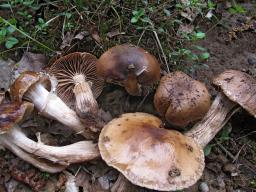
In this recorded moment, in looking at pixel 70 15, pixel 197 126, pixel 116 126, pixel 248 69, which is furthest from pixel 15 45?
pixel 248 69

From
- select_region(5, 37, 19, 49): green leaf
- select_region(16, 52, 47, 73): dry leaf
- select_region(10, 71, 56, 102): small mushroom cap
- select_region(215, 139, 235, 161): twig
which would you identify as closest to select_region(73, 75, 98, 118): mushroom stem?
select_region(10, 71, 56, 102): small mushroom cap

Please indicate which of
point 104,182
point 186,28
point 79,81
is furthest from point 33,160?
point 186,28

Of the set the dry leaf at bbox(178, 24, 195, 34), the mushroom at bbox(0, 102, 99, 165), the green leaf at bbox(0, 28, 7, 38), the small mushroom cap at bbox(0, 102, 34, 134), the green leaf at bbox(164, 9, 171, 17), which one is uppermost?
the green leaf at bbox(164, 9, 171, 17)

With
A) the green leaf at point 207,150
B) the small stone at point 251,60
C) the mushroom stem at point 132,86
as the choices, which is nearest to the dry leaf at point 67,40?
the mushroom stem at point 132,86

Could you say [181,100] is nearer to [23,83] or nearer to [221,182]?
[221,182]

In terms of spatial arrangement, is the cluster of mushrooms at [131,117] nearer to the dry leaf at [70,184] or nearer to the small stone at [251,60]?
the dry leaf at [70,184]

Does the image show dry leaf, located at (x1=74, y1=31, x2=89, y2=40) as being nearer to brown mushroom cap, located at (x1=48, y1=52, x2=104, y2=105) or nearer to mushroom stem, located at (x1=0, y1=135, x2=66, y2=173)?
brown mushroom cap, located at (x1=48, y1=52, x2=104, y2=105)
